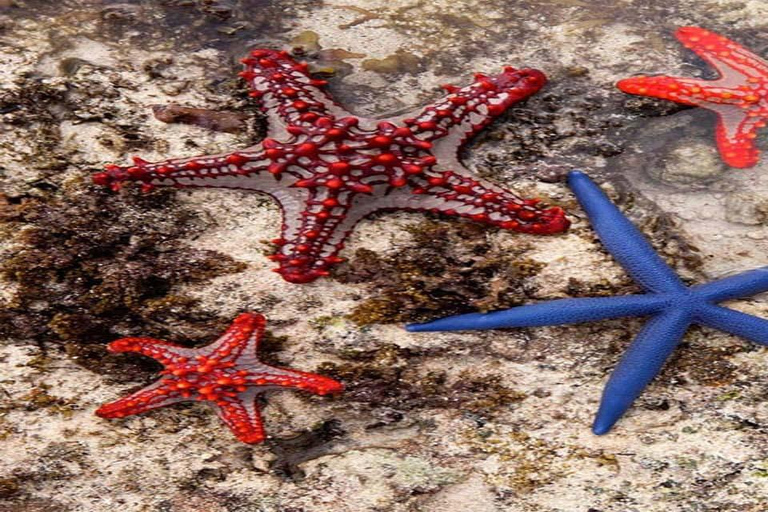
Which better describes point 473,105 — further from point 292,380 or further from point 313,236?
point 292,380

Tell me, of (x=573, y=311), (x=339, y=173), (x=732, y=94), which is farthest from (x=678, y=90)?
(x=339, y=173)

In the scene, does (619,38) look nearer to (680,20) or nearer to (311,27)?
(680,20)

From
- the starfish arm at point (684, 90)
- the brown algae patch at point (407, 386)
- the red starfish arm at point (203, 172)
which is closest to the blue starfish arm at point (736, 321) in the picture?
the brown algae patch at point (407, 386)

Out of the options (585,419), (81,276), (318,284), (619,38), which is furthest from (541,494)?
(619,38)

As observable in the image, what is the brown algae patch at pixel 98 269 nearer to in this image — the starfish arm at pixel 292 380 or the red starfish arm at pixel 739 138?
the starfish arm at pixel 292 380

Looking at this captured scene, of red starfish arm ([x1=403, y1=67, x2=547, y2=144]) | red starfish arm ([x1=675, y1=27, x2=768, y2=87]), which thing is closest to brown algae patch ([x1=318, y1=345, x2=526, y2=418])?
red starfish arm ([x1=403, y1=67, x2=547, y2=144])
